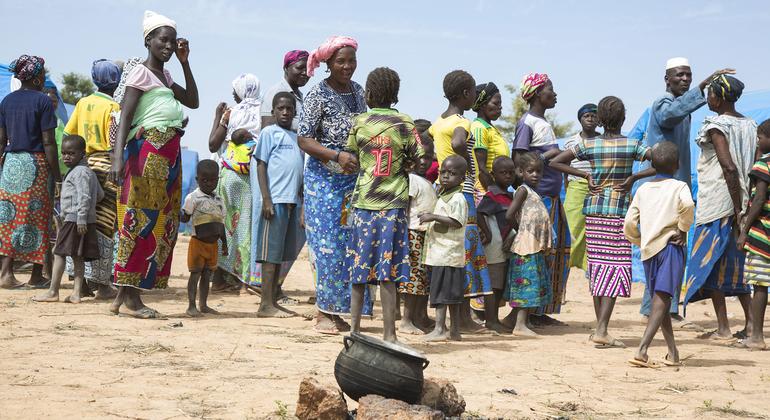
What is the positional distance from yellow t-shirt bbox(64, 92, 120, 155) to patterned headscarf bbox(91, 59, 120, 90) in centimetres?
19

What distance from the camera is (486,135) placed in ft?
24.9

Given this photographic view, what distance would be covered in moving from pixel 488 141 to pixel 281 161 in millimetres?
1947

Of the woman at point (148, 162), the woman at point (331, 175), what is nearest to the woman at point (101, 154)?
the woman at point (148, 162)

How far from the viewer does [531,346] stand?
6.89m

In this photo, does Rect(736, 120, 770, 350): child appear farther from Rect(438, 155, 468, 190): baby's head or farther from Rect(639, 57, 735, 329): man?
Rect(438, 155, 468, 190): baby's head

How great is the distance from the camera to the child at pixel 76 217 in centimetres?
838

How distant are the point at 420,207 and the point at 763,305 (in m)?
2.76

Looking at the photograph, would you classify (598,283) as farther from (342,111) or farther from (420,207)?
(342,111)

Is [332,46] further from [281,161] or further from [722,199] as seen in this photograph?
[722,199]

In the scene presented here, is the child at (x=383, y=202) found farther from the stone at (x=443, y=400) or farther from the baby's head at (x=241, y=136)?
the baby's head at (x=241, y=136)

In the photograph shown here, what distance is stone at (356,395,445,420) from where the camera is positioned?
3875 mm

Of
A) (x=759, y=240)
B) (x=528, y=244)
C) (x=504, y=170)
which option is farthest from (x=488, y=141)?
(x=759, y=240)

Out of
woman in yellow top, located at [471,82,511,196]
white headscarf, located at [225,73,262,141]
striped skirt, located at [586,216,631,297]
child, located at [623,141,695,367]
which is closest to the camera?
child, located at [623,141,695,367]

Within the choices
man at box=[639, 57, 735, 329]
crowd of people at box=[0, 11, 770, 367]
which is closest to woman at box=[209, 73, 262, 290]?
crowd of people at box=[0, 11, 770, 367]
